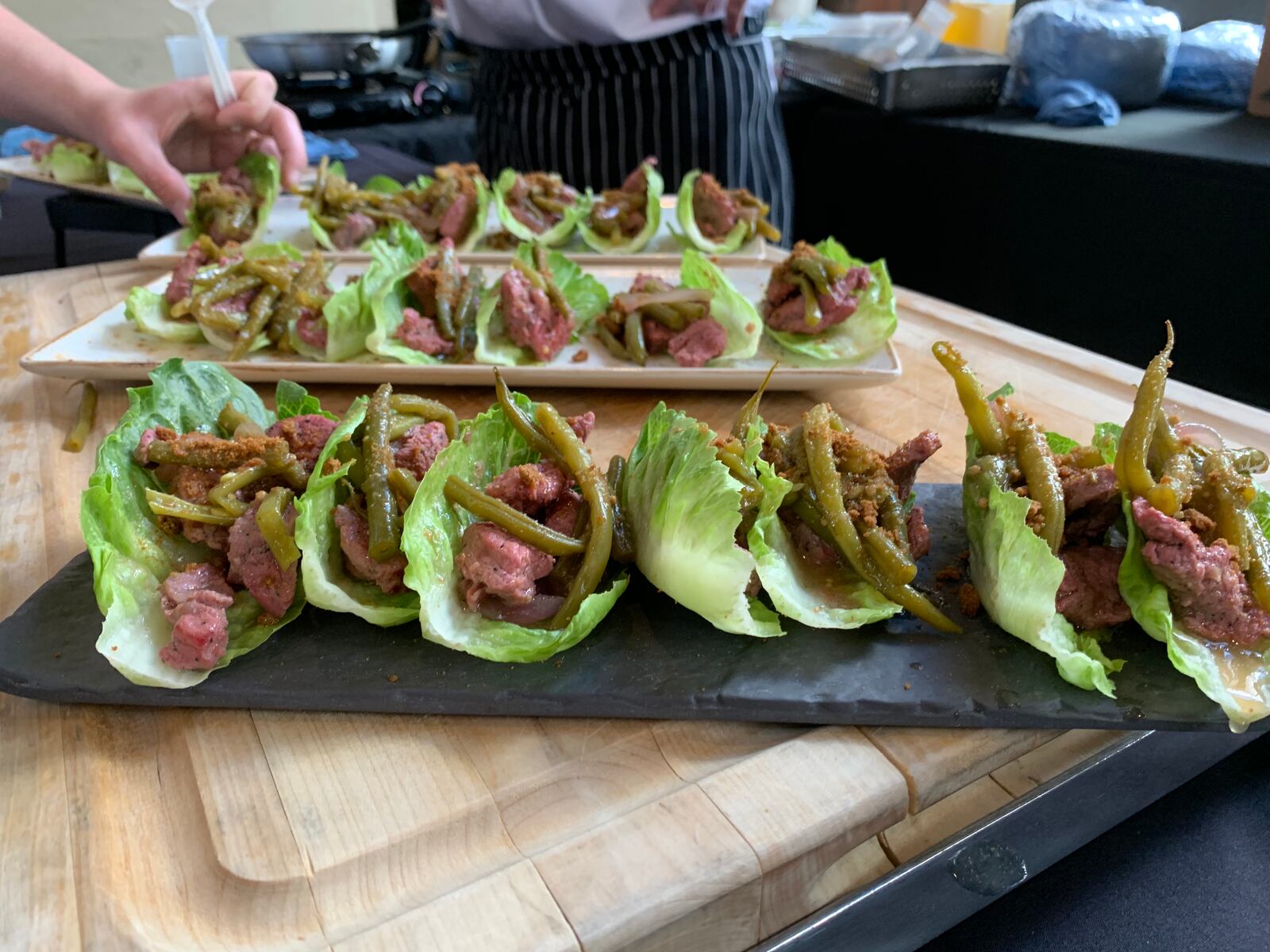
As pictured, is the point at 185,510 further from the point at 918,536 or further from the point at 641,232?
the point at 641,232

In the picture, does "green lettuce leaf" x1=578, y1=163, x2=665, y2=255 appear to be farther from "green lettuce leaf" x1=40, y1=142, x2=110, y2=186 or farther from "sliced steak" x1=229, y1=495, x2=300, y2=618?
"green lettuce leaf" x1=40, y1=142, x2=110, y2=186

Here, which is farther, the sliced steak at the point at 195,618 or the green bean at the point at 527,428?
the green bean at the point at 527,428

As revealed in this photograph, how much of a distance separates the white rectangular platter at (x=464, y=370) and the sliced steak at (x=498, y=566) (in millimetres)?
1272

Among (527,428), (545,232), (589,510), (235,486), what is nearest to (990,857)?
(589,510)

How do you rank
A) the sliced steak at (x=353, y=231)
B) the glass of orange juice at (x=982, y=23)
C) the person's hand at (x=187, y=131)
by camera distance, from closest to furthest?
the person's hand at (x=187, y=131) → the sliced steak at (x=353, y=231) → the glass of orange juice at (x=982, y=23)

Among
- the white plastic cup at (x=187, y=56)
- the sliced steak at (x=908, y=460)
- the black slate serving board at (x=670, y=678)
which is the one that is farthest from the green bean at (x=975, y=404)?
A: the white plastic cup at (x=187, y=56)

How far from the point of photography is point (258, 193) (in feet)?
14.8

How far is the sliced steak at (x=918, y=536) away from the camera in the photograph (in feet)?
6.64

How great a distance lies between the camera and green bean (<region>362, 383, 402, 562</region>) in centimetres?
181

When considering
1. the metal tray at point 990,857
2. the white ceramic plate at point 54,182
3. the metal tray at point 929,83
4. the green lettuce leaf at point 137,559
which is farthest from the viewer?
the metal tray at point 929,83

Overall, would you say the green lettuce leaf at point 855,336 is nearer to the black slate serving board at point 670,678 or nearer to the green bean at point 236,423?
the black slate serving board at point 670,678

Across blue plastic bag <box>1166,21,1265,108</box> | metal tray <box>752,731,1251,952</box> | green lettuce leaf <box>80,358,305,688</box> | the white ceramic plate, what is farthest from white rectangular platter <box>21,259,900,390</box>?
blue plastic bag <box>1166,21,1265,108</box>

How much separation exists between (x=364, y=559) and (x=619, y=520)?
581mm

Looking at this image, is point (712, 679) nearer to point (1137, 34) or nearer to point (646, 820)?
point (646, 820)
